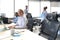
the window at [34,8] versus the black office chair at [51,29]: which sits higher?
the window at [34,8]

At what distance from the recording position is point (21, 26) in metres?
4.14

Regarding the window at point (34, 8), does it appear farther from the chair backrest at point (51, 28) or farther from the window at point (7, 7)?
the chair backrest at point (51, 28)

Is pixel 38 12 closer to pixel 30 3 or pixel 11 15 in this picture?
pixel 30 3

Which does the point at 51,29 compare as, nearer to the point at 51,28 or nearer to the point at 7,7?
the point at 51,28

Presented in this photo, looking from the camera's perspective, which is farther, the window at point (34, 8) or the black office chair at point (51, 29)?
the window at point (34, 8)

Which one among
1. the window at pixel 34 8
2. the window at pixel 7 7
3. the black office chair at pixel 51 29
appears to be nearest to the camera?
the black office chair at pixel 51 29

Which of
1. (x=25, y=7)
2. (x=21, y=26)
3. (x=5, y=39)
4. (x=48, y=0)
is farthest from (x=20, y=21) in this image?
(x=48, y=0)

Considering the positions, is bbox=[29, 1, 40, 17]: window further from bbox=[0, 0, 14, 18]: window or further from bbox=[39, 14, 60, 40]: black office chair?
bbox=[39, 14, 60, 40]: black office chair

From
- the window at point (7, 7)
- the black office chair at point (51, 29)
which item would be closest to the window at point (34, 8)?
the window at point (7, 7)

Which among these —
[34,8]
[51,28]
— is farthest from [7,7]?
[51,28]

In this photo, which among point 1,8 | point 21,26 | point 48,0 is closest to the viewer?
point 21,26

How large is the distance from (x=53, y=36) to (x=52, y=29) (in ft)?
0.43

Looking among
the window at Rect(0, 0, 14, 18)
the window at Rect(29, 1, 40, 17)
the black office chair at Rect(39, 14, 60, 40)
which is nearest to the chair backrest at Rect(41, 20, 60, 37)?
the black office chair at Rect(39, 14, 60, 40)

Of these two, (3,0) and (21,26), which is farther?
(3,0)
